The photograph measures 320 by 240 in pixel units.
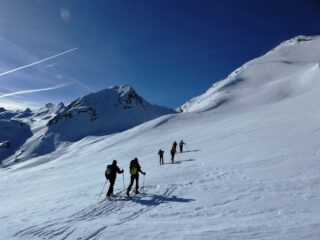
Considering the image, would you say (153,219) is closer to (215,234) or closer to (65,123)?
(215,234)

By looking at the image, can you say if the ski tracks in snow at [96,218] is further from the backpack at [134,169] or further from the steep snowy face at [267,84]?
the steep snowy face at [267,84]

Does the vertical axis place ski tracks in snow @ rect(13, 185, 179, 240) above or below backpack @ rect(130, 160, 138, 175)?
below

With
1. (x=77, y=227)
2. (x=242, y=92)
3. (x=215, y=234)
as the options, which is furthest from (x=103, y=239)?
(x=242, y=92)

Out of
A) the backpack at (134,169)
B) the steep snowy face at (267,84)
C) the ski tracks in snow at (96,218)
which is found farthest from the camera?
the steep snowy face at (267,84)

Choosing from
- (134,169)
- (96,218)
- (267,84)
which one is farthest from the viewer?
(267,84)

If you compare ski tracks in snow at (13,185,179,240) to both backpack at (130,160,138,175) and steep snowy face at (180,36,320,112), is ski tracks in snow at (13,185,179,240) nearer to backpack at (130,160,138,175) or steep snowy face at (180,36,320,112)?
backpack at (130,160,138,175)

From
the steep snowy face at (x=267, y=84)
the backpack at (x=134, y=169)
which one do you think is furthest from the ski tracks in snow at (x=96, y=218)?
the steep snowy face at (x=267, y=84)

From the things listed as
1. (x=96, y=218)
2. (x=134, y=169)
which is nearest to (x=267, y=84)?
(x=134, y=169)

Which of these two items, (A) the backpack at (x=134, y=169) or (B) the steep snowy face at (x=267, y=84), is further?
(B) the steep snowy face at (x=267, y=84)

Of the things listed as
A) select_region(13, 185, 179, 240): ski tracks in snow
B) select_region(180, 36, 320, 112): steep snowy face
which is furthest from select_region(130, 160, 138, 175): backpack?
select_region(180, 36, 320, 112): steep snowy face

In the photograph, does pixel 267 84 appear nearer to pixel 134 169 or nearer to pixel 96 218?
pixel 134 169

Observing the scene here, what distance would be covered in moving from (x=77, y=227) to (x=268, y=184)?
25.2 ft

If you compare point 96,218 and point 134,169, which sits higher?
point 134,169

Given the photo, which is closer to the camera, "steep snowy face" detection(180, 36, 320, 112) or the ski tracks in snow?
the ski tracks in snow
